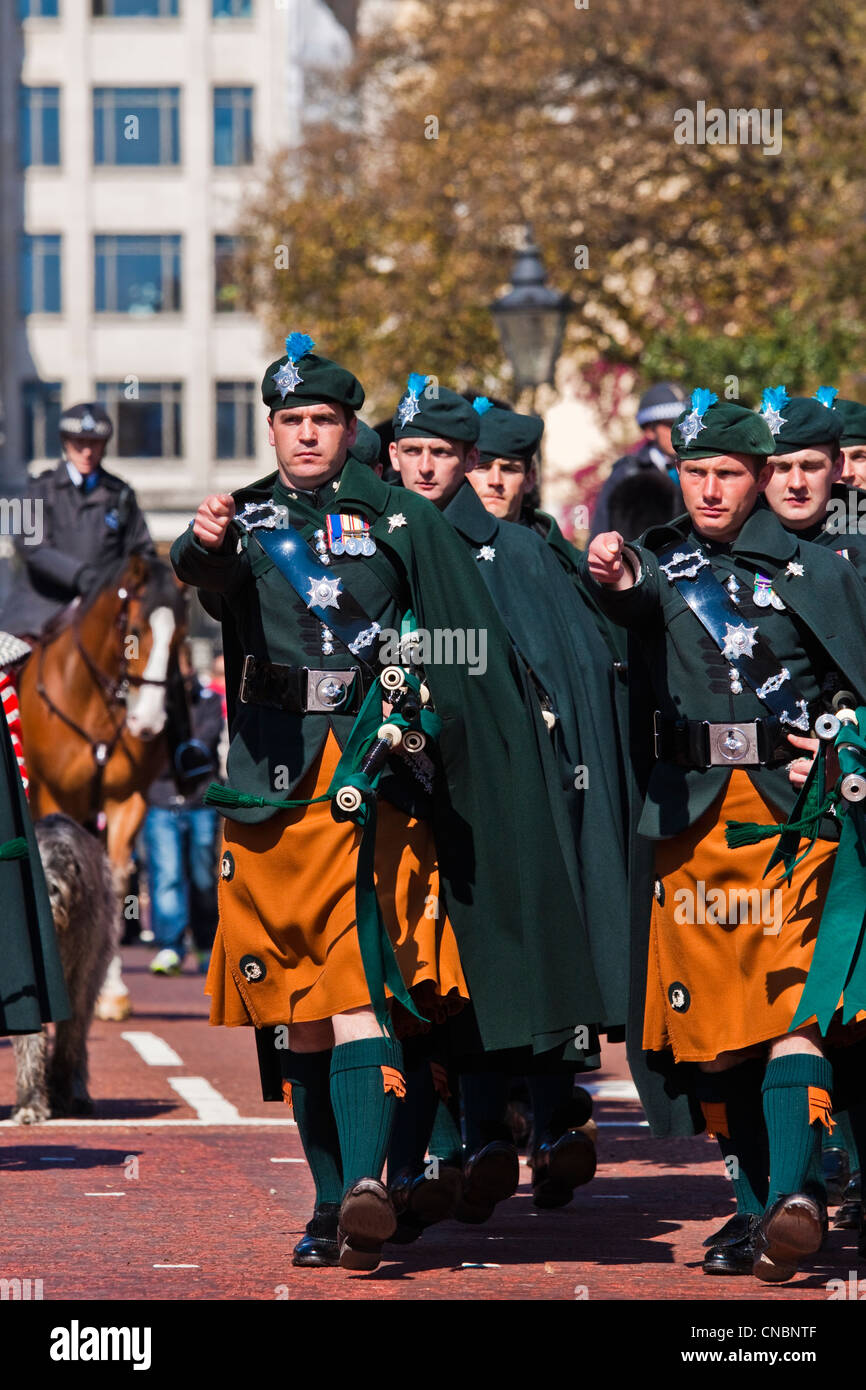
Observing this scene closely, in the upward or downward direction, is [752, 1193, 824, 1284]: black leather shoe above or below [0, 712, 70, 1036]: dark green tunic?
below

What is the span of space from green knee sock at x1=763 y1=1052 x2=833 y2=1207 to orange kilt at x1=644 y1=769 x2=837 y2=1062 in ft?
0.31

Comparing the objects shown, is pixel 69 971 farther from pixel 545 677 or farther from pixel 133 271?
pixel 133 271

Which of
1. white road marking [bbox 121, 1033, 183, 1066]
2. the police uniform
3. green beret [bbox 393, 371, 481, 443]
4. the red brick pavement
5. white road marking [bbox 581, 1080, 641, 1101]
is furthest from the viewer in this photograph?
white road marking [bbox 121, 1033, 183, 1066]

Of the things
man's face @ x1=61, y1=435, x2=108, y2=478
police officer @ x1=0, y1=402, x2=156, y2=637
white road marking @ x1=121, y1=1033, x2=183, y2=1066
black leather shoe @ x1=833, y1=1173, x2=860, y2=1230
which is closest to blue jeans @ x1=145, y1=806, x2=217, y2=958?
police officer @ x1=0, y1=402, x2=156, y2=637

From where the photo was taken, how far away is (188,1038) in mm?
14109

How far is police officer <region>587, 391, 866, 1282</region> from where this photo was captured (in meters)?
6.88

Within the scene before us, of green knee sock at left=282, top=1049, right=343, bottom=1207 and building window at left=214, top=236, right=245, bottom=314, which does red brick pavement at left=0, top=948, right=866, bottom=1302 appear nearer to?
green knee sock at left=282, top=1049, right=343, bottom=1207

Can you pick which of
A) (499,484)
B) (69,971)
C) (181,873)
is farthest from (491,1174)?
(181,873)

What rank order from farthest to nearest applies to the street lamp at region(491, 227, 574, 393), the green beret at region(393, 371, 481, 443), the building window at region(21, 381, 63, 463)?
the building window at region(21, 381, 63, 463) → the street lamp at region(491, 227, 574, 393) → the green beret at region(393, 371, 481, 443)

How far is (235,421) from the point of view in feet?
204

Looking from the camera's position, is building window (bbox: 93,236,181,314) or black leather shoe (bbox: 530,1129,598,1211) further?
building window (bbox: 93,236,181,314)

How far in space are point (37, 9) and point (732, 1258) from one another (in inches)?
2307

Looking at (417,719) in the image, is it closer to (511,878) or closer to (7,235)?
(511,878)

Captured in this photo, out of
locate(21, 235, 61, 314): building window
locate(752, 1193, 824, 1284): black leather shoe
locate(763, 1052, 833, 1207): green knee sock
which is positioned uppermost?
locate(21, 235, 61, 314): building window
